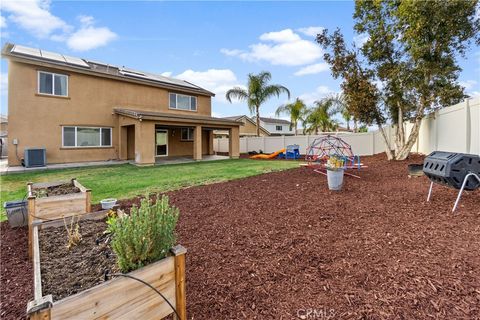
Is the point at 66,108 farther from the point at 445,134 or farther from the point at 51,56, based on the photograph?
the point at 445,134

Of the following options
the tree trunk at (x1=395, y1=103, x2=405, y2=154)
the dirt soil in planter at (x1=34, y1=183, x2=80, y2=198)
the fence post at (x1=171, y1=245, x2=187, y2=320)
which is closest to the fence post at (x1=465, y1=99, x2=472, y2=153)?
the tree trunk at (x1=395, y1=103, x2=405, y2=154)

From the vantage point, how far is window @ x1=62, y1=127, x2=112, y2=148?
14.1m

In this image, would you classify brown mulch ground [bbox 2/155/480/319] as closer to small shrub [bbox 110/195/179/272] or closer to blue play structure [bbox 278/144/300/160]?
small shrub [bbox 110/195/179/272]

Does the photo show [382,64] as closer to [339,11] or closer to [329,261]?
[339,11]

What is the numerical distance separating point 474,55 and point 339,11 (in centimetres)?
610

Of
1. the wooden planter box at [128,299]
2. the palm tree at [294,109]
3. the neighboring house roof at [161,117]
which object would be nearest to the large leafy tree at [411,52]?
the neighboring house roof at [161,117]

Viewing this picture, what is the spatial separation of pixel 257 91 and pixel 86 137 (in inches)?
580

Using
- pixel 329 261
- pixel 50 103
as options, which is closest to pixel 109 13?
pixel 50 103

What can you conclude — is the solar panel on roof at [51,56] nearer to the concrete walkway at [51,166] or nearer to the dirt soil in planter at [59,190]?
the concrete walkway at [51,166]

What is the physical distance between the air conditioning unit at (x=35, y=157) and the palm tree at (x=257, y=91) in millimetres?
15856

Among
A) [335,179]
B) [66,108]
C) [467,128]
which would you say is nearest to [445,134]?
[467,128]

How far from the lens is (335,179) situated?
652cm

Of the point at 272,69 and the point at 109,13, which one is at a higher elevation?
the point at 272,69

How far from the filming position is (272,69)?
76.1ft
